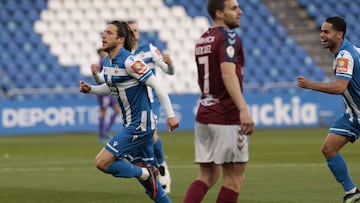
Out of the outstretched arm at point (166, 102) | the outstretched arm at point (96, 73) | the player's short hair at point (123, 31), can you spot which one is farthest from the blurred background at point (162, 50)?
the outstretched arm at point (166, 102)

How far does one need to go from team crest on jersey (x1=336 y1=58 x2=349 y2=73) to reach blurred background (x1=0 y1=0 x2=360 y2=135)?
1724 cm

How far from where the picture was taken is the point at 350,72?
988cm

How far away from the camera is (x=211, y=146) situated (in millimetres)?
7832

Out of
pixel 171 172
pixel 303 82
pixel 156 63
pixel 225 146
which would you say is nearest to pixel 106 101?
pixel 171 172

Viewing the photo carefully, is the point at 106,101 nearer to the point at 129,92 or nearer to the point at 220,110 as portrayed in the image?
the point at 129,92

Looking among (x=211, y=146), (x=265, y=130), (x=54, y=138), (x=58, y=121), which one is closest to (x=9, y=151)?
(x=54, y=138)

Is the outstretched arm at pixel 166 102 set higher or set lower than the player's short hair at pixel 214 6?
lower

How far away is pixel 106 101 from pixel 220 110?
57.9 feet

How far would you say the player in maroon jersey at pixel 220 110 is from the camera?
7672 mm

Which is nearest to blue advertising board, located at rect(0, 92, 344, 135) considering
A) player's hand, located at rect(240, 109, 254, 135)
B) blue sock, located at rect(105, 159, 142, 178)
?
blue sock, located at rect(105, 159, 142, 178)

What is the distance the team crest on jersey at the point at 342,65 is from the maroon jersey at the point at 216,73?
2354 mm

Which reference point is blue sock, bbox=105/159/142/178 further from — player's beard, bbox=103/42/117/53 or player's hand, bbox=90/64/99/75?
player's hand, bbox=90/64/99/75

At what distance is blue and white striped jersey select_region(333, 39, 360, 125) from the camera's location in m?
9.89

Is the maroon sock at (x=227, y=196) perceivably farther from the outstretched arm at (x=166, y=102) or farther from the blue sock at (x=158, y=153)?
the blue sock at (x=158, y=153)
